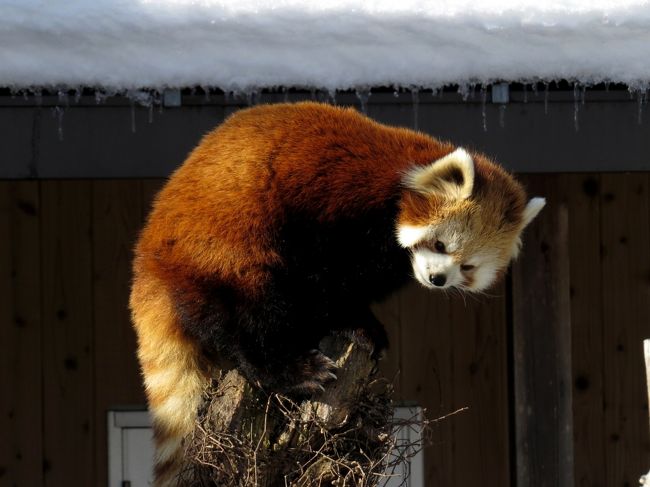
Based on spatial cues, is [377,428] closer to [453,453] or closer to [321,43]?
[321,43]

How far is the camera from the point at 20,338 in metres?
5.81

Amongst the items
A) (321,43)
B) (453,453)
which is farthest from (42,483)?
(321,43)

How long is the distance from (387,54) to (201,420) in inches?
68.2

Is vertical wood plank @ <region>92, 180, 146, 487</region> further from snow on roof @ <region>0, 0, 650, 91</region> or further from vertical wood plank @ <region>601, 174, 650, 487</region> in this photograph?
vertical wood plank @ <region>601, 174, 650, 487</region>

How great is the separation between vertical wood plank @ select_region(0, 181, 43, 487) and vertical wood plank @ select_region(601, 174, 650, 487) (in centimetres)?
298

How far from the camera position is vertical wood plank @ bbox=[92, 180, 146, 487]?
227 inches

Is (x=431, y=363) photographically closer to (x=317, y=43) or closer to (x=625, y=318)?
(x=625, y=318)

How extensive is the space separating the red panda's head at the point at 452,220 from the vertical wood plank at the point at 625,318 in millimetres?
2693

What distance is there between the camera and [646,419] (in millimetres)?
5953

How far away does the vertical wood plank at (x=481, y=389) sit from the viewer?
19.2 feet

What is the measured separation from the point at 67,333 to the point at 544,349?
8.15 ft

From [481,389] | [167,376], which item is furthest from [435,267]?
[481,389]

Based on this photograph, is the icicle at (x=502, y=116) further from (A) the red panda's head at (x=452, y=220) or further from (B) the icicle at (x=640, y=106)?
(A) the red panda's head at (x=452, y=220)

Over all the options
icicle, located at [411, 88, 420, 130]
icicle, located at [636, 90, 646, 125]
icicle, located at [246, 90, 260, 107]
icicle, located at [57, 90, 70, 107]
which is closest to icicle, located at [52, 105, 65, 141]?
icicle, located at [57, 90, 70, 107]
